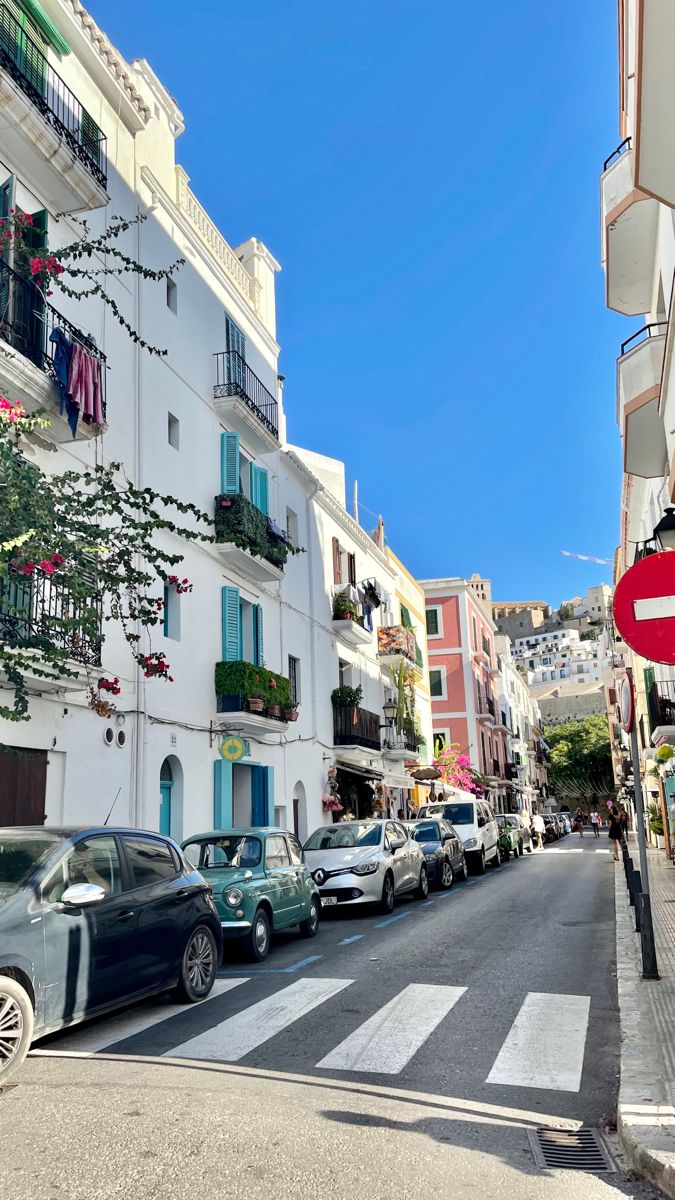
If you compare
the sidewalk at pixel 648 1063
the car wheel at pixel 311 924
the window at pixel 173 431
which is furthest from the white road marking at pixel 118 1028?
the window at pixel 173 431

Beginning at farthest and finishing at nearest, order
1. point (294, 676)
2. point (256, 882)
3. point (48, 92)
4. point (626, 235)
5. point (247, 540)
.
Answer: point (294, 676) → point (247, 540) → point (48, 92) → point (626, 235) → point (256, 882)

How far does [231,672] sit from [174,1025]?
38.5 feet

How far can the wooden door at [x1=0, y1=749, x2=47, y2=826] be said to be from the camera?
40.1 ft

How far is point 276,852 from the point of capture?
40.0 ft

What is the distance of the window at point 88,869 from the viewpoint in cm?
657

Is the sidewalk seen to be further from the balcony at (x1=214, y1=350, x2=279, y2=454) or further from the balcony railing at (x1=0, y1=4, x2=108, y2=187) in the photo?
the balcony at (x1=214, y1=350, x2=279, y2=454)

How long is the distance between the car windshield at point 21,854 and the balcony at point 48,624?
2703 millimetres

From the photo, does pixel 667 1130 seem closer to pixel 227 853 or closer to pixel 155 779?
pixel 227 853

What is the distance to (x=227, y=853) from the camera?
1181 cm

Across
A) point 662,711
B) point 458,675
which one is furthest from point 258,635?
point 458,675

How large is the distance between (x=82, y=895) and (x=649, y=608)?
14.3 ft

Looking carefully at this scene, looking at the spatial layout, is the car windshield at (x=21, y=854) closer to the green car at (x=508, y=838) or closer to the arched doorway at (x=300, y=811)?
the arched doorway at (x=300, y=811)

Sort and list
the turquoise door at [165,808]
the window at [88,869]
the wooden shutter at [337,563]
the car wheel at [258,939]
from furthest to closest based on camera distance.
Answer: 1. the wooden shutter at [337,563]
2. the turquoise door at [165,808]
3. the car wheel at [258,939]
4. the window at [88,869]

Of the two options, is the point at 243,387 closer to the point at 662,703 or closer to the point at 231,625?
the point at 231,625
